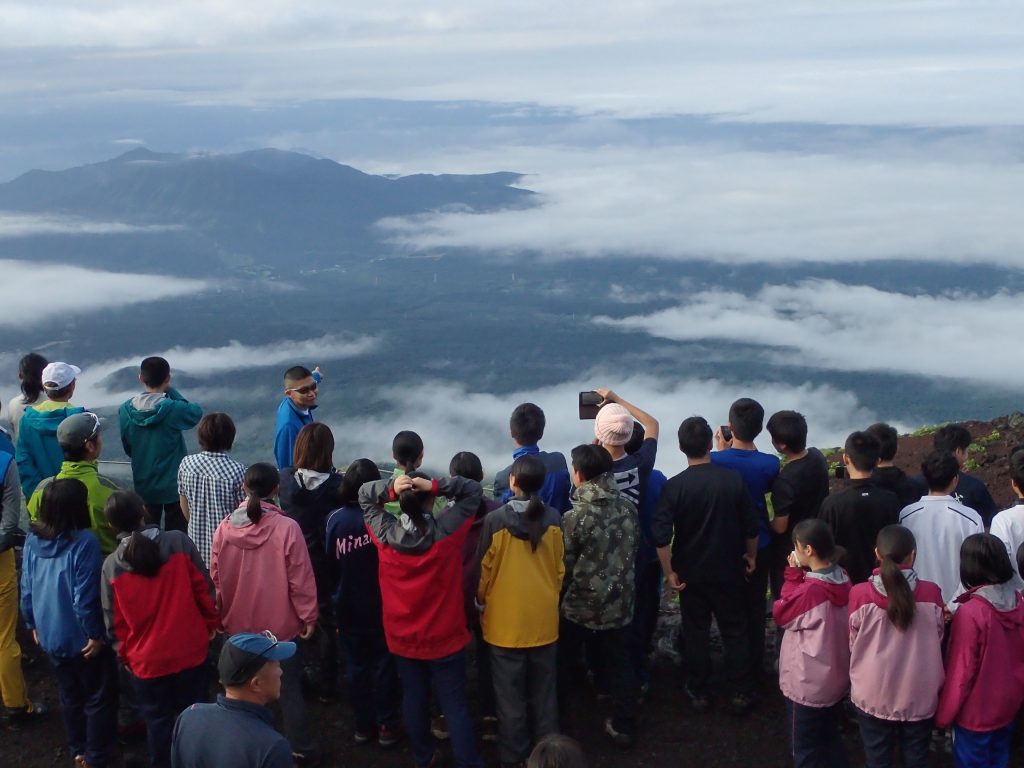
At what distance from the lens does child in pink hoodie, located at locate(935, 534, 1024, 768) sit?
15.9 ft

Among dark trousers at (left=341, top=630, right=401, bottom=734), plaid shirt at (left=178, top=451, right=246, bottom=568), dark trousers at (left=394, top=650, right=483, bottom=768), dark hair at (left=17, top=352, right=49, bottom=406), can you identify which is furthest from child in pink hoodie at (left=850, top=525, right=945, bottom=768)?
dark hair at (left=17, top=352, right=49, bottom=406)

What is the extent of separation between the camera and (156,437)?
6980 millimetres

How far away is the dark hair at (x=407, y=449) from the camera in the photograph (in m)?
5.39

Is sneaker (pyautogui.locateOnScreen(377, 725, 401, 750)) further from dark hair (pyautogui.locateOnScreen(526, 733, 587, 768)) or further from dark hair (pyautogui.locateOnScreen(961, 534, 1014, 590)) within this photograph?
dark hair (pyautogui.locateOnScreen(961, 534, 1014, 590))

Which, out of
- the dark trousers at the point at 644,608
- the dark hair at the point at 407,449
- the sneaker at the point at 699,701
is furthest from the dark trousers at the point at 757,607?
the dark hair at the point at 407,449

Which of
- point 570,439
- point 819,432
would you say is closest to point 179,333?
point 570,439

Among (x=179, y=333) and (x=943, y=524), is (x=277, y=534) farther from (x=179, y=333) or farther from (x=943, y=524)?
(x=179, y=333)

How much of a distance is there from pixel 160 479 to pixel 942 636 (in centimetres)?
533

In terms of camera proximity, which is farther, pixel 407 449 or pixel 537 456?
pixel 537 456

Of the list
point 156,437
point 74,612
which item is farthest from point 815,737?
point 156,437

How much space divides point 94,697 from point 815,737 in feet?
13.7

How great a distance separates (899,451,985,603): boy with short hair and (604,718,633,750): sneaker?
6.66 feet

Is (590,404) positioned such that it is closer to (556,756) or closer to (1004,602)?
(1004,602)

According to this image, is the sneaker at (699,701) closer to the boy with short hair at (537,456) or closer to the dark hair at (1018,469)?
the boy with short hair at (537,456)
